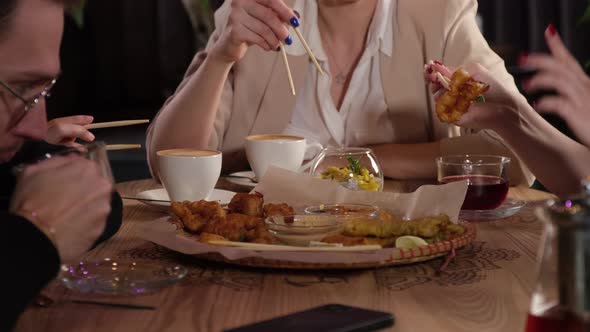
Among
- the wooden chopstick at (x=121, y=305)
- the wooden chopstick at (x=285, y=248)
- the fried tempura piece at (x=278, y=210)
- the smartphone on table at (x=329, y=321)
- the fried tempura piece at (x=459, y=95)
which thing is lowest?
the wooden chopstick at (x=121, y=305)

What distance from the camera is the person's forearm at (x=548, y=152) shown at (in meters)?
2.01

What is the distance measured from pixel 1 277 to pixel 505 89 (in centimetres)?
142

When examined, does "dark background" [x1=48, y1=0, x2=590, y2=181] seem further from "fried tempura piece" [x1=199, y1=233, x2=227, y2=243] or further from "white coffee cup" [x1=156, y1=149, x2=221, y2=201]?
"fried tempura piece" [x1=199, y1=233, x2=227, y2=243]

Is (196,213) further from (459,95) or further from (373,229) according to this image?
(459,95)

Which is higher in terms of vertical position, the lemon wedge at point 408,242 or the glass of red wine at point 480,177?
the lemon wedge at point 408,242

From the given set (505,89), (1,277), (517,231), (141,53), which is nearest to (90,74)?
(141,53)

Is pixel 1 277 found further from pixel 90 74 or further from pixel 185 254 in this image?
pixel 90 74

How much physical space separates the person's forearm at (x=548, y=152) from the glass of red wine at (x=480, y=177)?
0.22 metres

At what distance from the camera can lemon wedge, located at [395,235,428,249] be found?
1.40 metres

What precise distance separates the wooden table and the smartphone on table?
0.13 ft

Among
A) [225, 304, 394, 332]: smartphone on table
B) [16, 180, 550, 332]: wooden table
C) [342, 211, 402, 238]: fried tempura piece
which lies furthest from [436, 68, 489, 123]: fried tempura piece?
[225, 304, 394, 332]: smartphone on table

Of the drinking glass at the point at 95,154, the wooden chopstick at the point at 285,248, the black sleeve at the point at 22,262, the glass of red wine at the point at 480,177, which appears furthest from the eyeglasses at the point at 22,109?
the glass of red wine at the point at 480,177

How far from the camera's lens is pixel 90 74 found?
5.98 m

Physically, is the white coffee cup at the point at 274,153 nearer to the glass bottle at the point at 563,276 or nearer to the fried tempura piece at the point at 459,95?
the fried tempura piece at the point at 459,95
